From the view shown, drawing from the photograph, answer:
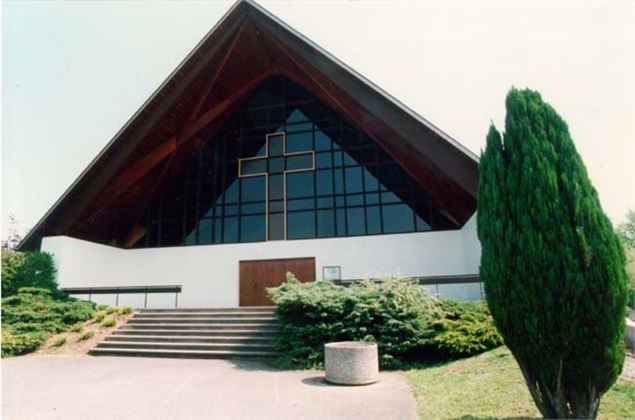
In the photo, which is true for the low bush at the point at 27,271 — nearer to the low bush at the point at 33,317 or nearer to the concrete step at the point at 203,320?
the low bush at the point at 33,317

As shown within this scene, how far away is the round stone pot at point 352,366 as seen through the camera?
670 cm

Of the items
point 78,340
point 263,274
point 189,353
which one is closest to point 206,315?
point 189,353

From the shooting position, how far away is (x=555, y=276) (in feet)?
13.9

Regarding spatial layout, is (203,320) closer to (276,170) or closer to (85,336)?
(85,336)

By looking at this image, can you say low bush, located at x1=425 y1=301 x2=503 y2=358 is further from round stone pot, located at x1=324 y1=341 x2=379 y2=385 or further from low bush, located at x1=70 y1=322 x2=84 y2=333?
low bush, located at x1=70 y1=322 x2=84 y2=333

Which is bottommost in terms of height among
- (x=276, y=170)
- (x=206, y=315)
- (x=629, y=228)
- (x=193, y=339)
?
(x=193, y=339)

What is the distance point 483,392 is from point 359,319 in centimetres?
319

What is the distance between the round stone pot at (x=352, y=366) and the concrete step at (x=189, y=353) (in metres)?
2.58

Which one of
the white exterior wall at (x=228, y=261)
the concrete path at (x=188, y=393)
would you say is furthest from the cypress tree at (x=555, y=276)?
the white exterior wall at (x=228, y=261)

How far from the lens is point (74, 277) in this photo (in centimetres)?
1446

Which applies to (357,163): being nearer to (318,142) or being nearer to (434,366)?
(318,142)

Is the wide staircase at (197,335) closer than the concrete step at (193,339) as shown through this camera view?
Yes

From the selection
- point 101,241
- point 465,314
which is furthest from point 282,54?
point 465,314

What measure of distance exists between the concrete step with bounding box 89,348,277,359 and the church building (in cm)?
489
